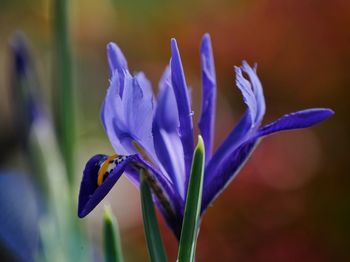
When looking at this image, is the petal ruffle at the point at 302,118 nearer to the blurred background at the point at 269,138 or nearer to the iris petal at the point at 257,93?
the iris petal at the point at 257,93

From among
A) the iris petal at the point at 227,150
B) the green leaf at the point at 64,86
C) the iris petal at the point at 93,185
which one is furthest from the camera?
the green leaf at the point at 64,86

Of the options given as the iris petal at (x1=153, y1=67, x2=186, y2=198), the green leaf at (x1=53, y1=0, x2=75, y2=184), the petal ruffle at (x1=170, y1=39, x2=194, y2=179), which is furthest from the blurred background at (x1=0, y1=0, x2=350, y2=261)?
the petal ruffle at (x1=170, y1=39, x2=194, y2=179)

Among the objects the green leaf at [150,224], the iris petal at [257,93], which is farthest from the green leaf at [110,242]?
the iris petal at [257,93]

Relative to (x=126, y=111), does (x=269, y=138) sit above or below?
below

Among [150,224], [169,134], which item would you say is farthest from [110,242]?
[169,134]

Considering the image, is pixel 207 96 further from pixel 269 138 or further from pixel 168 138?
pixel 269 138

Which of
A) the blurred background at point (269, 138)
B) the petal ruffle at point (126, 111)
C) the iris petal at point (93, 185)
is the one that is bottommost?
the blurred background at point (269, 138)
